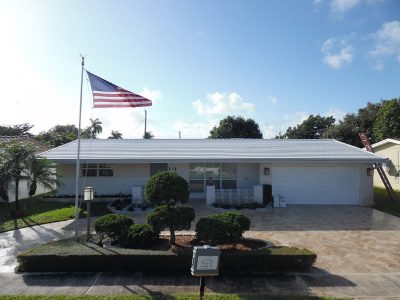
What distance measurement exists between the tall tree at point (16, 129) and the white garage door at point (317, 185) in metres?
52.1

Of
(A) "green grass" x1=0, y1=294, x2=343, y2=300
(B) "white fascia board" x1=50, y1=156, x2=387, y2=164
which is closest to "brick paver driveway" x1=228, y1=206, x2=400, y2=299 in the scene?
(A) "green grass" x1=0, y1=294, x2=343, y2=300

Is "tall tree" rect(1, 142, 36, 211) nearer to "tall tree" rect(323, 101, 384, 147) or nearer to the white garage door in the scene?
the white garage door

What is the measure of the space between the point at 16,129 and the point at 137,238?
57923mm

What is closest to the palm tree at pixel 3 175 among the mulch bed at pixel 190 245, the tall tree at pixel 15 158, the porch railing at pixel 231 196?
the tall tree at pixel 15 158

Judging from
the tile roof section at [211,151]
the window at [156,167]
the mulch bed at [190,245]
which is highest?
the tile roof section at [211,151]

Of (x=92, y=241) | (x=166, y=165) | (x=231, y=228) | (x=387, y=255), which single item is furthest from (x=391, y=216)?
(x=92, y=241)

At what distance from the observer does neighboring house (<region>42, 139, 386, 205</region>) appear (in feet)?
60.4

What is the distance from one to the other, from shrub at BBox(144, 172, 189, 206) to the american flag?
2.61m

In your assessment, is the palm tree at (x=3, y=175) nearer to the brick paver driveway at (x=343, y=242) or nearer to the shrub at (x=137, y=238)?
the shrub at (x=137, y=238)

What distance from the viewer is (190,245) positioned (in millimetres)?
9758

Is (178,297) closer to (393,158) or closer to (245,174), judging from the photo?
(245,174)

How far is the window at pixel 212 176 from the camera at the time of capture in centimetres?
1995

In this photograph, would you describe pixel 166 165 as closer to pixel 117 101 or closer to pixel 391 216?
pixel 117 101

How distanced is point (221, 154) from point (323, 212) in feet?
20.2
